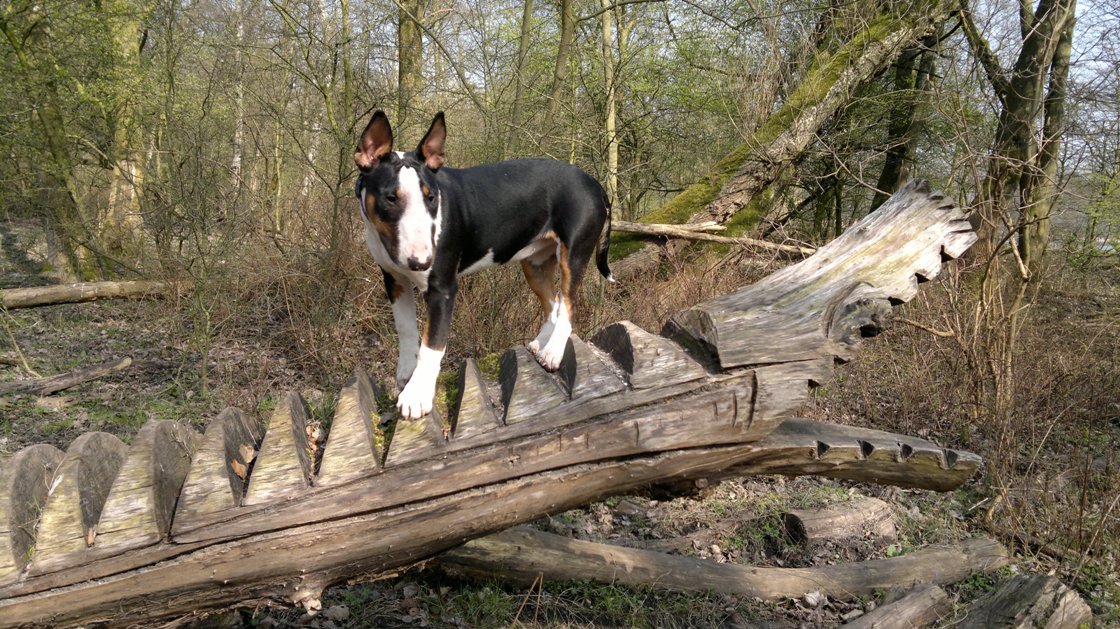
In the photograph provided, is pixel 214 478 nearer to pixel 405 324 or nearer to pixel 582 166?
pixel 405 324

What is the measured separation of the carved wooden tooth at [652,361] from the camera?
7.21 feet

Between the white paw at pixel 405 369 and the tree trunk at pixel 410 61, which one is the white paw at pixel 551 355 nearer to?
the white paw at pixel 405 369

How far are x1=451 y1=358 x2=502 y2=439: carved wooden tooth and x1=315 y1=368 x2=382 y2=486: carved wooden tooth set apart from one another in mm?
260

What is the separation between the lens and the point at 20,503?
1.80 m

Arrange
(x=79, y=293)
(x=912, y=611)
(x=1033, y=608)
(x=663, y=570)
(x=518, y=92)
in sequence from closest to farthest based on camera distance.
A: (x=1033, y=608) → (x=912, y=611) → (x=663, y=570) → (x=518, y=92) → (x=79, y=293)

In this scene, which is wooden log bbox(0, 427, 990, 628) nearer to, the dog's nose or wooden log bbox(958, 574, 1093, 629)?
the dog's nose

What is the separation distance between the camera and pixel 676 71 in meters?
12.5

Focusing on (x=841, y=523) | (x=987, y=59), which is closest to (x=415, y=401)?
(x=841, y=523)

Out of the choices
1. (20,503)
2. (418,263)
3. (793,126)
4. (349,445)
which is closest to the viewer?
(20,503)

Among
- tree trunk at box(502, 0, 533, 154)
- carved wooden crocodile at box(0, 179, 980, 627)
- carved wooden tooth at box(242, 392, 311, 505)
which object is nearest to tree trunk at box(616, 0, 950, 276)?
tree trunk at box(502, 0, 533, 154)

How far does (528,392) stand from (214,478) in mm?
946

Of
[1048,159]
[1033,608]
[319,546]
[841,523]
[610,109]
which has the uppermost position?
[610,109]

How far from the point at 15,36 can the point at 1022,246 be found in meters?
13.5

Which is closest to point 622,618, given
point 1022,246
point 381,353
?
point 381,353
